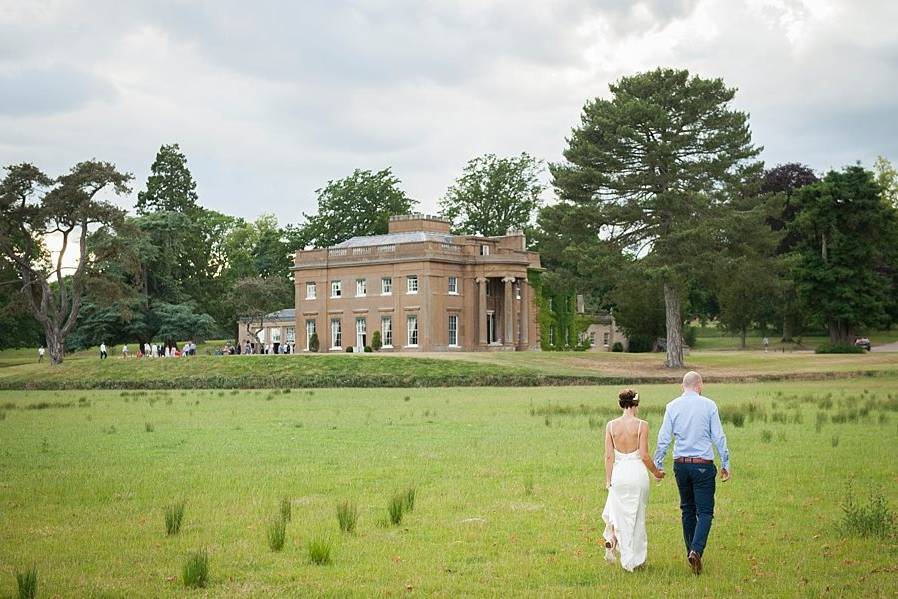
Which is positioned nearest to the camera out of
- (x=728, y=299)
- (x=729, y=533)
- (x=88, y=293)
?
(x=729, y=533)

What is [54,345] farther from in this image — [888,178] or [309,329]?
[888,178]

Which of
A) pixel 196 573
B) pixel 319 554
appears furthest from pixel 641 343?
pixel 196 573

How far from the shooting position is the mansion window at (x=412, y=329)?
77812mm

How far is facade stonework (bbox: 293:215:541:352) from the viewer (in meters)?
77.4

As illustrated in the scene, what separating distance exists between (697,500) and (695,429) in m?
0.67

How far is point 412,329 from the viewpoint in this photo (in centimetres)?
7800

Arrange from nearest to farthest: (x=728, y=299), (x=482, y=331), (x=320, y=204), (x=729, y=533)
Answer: (x=729, y=533) < (x=482, y=331) < (x=728, y=299) < (x=320, y=204)

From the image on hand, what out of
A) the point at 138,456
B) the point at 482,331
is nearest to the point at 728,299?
the point at 482,331

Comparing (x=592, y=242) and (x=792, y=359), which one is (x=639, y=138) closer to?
(x=592, y=242)

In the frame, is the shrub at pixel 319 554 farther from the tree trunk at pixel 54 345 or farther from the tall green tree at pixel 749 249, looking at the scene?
the tree trunk at pixel 54 345

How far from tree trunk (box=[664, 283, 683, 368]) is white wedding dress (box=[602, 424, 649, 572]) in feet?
170

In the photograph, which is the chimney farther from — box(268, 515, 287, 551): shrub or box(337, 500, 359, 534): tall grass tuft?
box(268, 515, 287, 551): shrub

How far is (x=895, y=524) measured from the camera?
13.5 m

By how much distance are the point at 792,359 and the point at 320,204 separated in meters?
49.0
